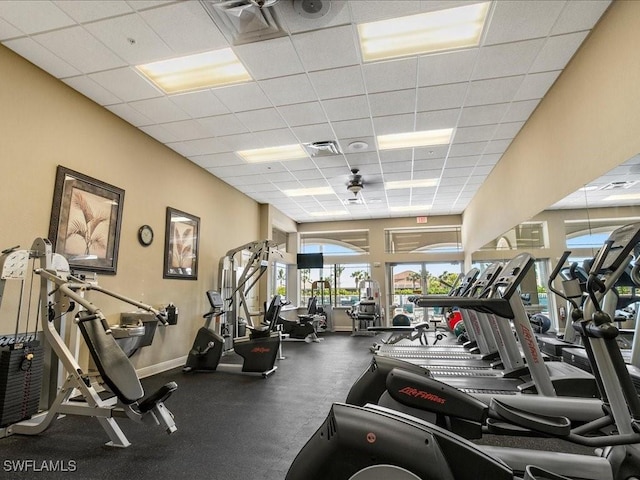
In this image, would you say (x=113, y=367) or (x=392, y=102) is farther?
(x=392, y=102)

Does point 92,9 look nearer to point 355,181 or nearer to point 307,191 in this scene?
point 355,181

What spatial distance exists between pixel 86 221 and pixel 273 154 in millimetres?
3072

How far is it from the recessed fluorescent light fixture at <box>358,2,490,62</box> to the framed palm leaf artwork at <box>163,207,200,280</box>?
12.8 ft

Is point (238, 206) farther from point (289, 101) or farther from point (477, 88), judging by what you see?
point (477, 88)


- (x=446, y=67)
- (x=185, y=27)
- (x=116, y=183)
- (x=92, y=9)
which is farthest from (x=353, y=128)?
(x=116, y=183)

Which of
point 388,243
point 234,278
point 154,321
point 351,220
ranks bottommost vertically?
point 154,321

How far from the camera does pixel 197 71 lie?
380cm

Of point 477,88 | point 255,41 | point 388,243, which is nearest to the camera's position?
point 255,41

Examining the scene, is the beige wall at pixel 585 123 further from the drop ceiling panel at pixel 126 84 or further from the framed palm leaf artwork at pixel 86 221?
the framed palm leaf artwork at pixel 86 221

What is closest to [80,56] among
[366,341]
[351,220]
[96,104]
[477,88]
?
[96,104]

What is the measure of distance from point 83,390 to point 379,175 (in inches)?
230

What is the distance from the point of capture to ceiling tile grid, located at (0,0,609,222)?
295 centimetres

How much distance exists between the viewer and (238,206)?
7.97 meters

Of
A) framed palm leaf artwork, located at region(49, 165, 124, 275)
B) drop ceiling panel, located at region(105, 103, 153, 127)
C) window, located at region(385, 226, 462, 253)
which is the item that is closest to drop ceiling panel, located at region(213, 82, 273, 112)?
drop ceiling panel, located at region(105, 103, 153, 127)
